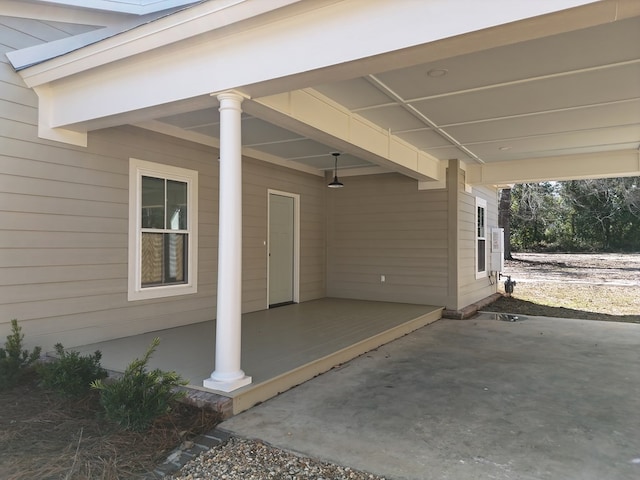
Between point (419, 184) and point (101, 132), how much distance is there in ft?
17.3

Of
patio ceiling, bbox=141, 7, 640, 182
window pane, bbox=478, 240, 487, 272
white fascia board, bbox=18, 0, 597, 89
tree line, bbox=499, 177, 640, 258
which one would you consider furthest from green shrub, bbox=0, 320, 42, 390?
tree line, bbox=499, 177, 640, 258

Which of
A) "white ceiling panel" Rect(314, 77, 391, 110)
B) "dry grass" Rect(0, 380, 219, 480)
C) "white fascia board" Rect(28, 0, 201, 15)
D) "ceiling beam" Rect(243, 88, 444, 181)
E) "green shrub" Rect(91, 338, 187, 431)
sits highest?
"white fascia board" Rect(28, 0, 201, 15)

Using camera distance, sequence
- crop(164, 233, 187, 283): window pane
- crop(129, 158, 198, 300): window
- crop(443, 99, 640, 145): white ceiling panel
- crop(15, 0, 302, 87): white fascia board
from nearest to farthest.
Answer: crop(15, 0, 302, 87): white fascia board
crop(443, 99, 640, 145): white ceiling panel
crop(129, 158, 198, 300): window
crop(164, 233, 187, 283): window pane

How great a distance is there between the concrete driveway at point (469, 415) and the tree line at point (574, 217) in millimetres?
17745

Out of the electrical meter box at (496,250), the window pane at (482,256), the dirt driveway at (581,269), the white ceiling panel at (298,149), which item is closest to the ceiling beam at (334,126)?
the white ceiling panel at (298,149)

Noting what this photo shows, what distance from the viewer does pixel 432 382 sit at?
402cm

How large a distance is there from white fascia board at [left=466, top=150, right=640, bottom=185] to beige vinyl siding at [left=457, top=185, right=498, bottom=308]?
54cm

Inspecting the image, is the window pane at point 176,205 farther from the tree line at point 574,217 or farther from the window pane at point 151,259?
the tree line at point 574,217

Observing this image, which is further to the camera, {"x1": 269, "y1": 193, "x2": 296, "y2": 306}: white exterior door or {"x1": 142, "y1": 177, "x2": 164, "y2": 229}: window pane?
{"x1": 269, "y1": 193, "x2": 296, "y2": 306}: white exterior door

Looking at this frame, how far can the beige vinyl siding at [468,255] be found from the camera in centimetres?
786

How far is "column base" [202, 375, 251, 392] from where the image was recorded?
128 inches

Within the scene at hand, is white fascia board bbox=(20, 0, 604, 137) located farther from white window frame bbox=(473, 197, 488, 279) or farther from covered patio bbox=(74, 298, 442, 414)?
white window frame bbox=(473, 197, 488, 279)

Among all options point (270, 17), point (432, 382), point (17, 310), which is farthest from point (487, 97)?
point (17, 310)

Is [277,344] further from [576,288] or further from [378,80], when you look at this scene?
[576,288]
